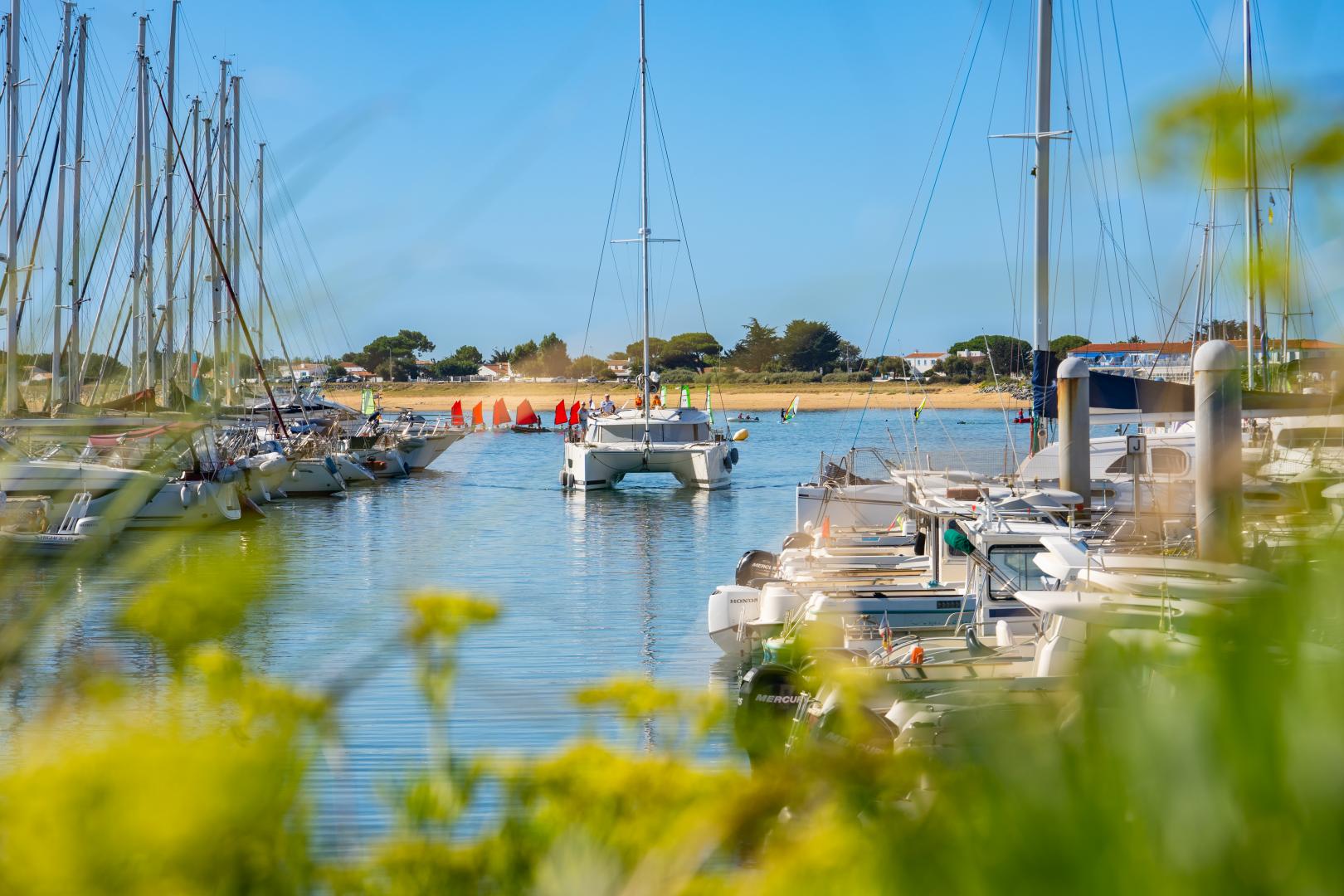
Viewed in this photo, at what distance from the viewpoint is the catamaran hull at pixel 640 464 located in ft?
132

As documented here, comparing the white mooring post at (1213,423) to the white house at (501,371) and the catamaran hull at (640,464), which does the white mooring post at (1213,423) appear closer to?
the white house at (501,371)

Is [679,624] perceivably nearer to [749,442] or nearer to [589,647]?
[589,647]

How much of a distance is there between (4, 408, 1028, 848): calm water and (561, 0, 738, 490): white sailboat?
0.64m

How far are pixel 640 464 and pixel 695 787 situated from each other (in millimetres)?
39180

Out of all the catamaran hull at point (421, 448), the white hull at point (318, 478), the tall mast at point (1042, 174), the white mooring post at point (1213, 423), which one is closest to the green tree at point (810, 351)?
the catamaran hull at point (421, 448)

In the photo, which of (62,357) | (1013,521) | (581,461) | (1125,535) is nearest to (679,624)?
(1013,521)

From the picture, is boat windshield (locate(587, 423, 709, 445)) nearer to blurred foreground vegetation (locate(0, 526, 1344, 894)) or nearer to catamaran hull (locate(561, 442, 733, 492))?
catamaran hull (locate(561, 442, 733, 492))

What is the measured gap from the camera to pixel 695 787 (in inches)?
53.6

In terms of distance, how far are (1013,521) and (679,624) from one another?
4941mm

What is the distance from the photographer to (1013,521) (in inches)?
613

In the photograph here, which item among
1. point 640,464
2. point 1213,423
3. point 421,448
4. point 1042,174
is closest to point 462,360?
point 1213,423

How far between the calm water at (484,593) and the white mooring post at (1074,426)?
1.54m

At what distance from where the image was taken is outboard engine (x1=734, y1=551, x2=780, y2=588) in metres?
18.9

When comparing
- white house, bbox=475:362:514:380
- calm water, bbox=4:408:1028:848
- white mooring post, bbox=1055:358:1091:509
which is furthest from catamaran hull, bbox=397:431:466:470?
white house, bbox=475:362:514:380
